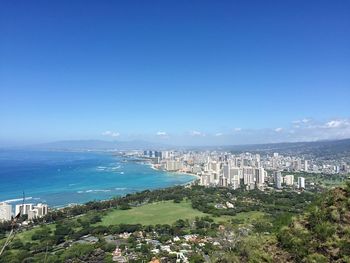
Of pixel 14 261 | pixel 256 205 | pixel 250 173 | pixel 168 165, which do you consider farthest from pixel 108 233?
pixel 168 165

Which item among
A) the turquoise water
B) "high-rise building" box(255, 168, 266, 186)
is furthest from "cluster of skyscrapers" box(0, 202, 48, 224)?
"high-rise building" box(255, 168, 266, 186)

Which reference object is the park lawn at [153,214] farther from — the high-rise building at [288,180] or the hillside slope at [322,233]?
the high-rise building at [288,180]

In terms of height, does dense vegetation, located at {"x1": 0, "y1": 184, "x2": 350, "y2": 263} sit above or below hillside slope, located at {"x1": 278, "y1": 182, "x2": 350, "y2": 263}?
below

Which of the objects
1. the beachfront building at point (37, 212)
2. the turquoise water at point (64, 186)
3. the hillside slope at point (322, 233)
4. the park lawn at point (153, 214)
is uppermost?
the hillside slope at point (322, 233)

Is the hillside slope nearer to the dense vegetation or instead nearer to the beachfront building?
the dense vegetation

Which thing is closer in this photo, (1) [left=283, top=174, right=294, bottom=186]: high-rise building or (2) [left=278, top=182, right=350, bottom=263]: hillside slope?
(2) [left=278, top=182, right=350, bottom=263]: hillside slope

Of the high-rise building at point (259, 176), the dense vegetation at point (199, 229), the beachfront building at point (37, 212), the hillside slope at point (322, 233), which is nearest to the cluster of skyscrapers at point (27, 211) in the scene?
the beachfront building at point (37, 212)

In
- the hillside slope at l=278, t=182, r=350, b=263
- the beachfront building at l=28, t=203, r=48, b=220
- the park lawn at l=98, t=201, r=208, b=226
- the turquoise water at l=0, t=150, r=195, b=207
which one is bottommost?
the turquoise water at l=0, t=150, r=195, b=207

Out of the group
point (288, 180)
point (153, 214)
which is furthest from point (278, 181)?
point (153, 214)

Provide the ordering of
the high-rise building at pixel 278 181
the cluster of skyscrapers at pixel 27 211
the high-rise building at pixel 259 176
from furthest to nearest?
1. the high-rise building at pixel 259 176
2. the high-rise building at pixel 278 181
3. the cluster of skyscrapers at pixel 27 211

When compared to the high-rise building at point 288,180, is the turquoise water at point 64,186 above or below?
below
